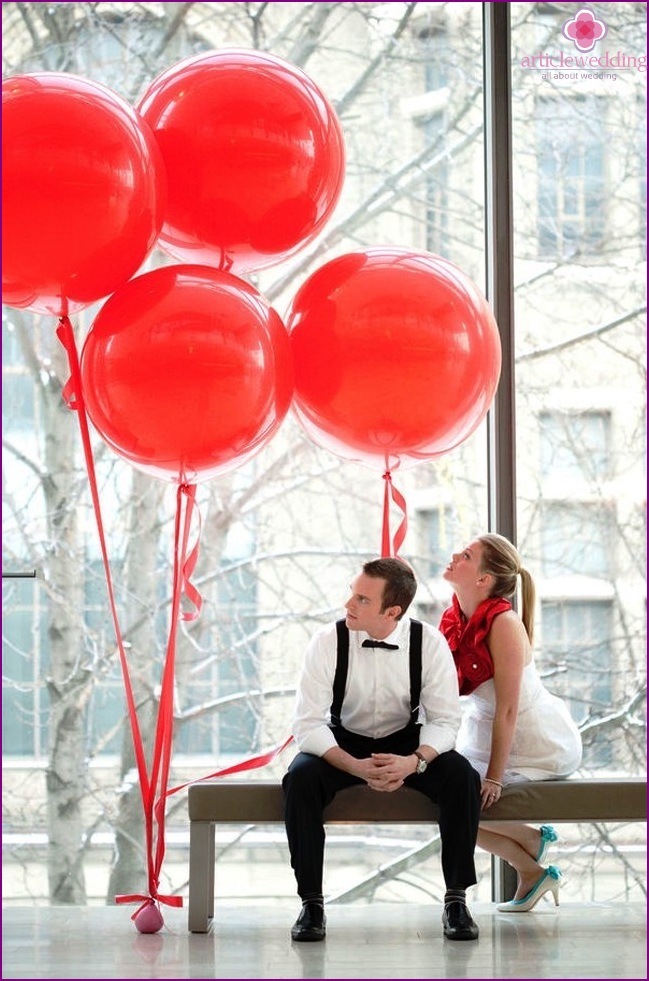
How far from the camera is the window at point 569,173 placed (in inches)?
161

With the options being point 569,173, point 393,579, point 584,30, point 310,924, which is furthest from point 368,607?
point 584,30

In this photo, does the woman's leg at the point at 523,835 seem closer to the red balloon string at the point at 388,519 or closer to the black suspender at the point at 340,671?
the black suspender at the point at 340,671

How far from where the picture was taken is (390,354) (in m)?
2.61

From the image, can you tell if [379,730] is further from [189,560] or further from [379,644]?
[189,560]

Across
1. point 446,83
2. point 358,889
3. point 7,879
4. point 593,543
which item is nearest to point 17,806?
point 7,879

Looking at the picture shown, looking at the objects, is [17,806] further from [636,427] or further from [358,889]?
[636,427]

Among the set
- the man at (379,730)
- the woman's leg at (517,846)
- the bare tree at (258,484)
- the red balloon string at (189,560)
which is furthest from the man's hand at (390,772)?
the bare tree at (258,484)

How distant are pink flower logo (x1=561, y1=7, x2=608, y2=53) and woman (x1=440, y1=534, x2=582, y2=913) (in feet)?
6.58

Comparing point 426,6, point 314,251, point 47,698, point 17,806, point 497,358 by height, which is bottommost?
point 17,806

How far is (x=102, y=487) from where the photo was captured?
4129mm

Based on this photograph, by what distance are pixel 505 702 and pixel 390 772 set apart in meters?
0.32

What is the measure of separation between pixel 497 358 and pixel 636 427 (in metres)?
1.46

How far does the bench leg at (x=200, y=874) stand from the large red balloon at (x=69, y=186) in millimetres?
1144

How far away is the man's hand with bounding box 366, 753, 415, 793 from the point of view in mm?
2646
